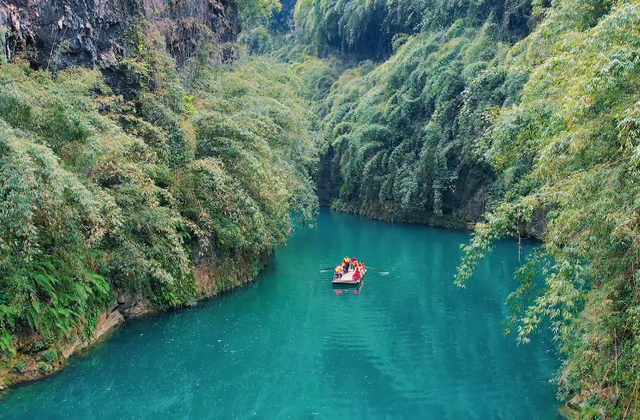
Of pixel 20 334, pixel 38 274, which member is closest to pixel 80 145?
pixel 38 274

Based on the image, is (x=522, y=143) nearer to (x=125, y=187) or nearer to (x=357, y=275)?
(x=125, y=187)

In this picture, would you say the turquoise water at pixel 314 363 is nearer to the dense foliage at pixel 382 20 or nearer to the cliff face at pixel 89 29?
the cliff face at pixel 89 29

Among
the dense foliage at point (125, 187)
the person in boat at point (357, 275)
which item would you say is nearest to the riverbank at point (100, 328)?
the dense foliage at point (125, 187)

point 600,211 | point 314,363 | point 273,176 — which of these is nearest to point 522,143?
point 600,211

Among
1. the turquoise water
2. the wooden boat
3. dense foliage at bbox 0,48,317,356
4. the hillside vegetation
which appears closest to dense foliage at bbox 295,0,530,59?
the hillside vegetation

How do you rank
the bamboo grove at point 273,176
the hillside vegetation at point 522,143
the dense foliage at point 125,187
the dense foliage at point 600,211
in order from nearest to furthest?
the dense foliage at point 600,211, the hillside vegetation at point 522,143, the bamboo grove at point 273,176, the dense foliage at point 125,187

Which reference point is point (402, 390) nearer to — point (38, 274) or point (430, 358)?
point (430, 358)

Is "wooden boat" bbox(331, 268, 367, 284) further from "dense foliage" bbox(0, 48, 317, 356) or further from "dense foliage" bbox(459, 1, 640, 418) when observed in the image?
"dense foliage" bbox(459, 1, 640, 418)
